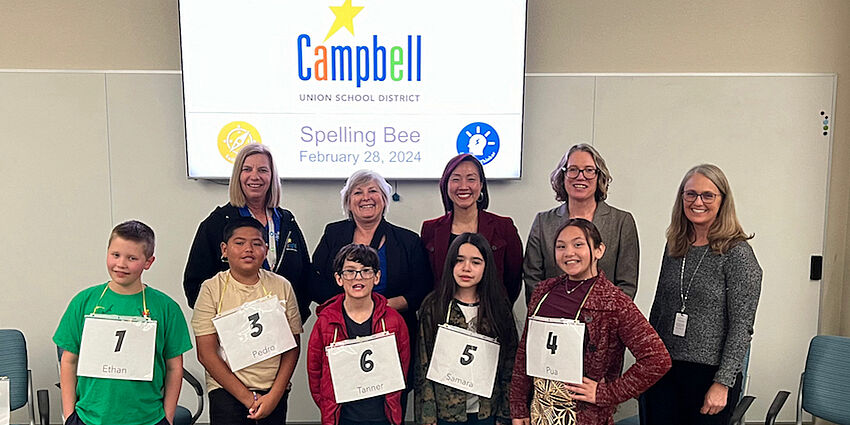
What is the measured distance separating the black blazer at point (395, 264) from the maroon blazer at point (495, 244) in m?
0.06

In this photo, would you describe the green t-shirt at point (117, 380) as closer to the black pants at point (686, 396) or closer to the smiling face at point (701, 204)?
the black pants at point (686, 396)

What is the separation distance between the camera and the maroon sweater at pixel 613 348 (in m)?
2.07

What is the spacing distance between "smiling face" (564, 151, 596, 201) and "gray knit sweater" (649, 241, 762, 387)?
18.6 inches

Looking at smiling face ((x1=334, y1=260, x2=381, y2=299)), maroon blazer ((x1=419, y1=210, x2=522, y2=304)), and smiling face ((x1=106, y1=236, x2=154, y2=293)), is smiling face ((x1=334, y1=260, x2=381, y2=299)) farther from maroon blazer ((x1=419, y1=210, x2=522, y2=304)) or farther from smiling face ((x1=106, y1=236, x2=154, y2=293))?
smiling face ((x1=106, y1=236, x2=154, y2=293))

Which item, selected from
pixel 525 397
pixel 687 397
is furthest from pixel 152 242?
pixel 687 397

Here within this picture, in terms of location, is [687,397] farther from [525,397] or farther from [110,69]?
[110,69]

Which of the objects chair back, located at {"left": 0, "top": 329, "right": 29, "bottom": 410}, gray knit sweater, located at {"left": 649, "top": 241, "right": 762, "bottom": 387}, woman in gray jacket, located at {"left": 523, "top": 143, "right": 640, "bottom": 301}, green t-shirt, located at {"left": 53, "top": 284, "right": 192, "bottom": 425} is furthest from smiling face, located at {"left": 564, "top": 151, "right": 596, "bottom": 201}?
chair back, located at {"left": 0, "top": 329, "right": 29, "bottom": 410}

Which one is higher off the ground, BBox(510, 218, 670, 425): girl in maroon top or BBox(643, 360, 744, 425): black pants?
BBox(510, 218, 670, 425): girl in maroon top

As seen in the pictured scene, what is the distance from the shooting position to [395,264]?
8.45 feet

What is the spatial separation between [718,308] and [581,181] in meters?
0.76

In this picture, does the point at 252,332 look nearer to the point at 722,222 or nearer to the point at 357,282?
the point at 357,282

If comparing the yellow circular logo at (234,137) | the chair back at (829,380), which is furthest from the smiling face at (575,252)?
the yellow circular logo at (234,137)

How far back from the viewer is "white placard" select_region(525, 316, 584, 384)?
82.0 inches

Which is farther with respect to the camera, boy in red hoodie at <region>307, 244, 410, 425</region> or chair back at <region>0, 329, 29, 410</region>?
chair back at <region>0, 329, 29, 410</region>
